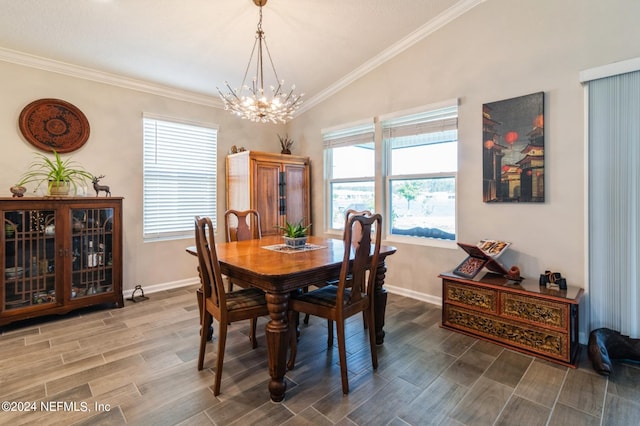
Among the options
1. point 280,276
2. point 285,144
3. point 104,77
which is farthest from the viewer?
point 285,144

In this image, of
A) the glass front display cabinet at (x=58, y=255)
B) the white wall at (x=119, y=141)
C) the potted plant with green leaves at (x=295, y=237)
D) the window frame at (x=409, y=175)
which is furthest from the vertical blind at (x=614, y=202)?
the glass front display cabinet at (x=58, y=255)

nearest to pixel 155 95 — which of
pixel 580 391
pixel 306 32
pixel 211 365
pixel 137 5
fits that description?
pixel 137 5

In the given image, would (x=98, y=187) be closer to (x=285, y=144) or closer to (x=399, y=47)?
(x=285, y=144)

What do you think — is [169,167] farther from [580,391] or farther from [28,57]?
[580,391]

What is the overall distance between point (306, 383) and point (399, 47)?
3.68 m

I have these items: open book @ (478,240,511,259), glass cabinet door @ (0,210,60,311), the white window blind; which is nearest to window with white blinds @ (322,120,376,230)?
the white window blind

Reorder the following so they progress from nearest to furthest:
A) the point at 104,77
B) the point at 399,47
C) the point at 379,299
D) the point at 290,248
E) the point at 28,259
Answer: the point at 379,299 → the point at 290,248 → the point at 28,259 → the point at 104,77 → the point at 399,47

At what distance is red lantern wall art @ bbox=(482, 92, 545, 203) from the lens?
2.79m

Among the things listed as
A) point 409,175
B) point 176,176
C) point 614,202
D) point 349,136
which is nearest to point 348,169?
point 349,136

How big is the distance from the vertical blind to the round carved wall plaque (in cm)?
498

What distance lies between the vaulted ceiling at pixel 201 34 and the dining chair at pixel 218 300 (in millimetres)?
2063

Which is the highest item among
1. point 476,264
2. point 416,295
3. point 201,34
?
point 201,34

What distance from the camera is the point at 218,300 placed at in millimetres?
2027

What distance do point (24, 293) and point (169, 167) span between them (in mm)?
2013
